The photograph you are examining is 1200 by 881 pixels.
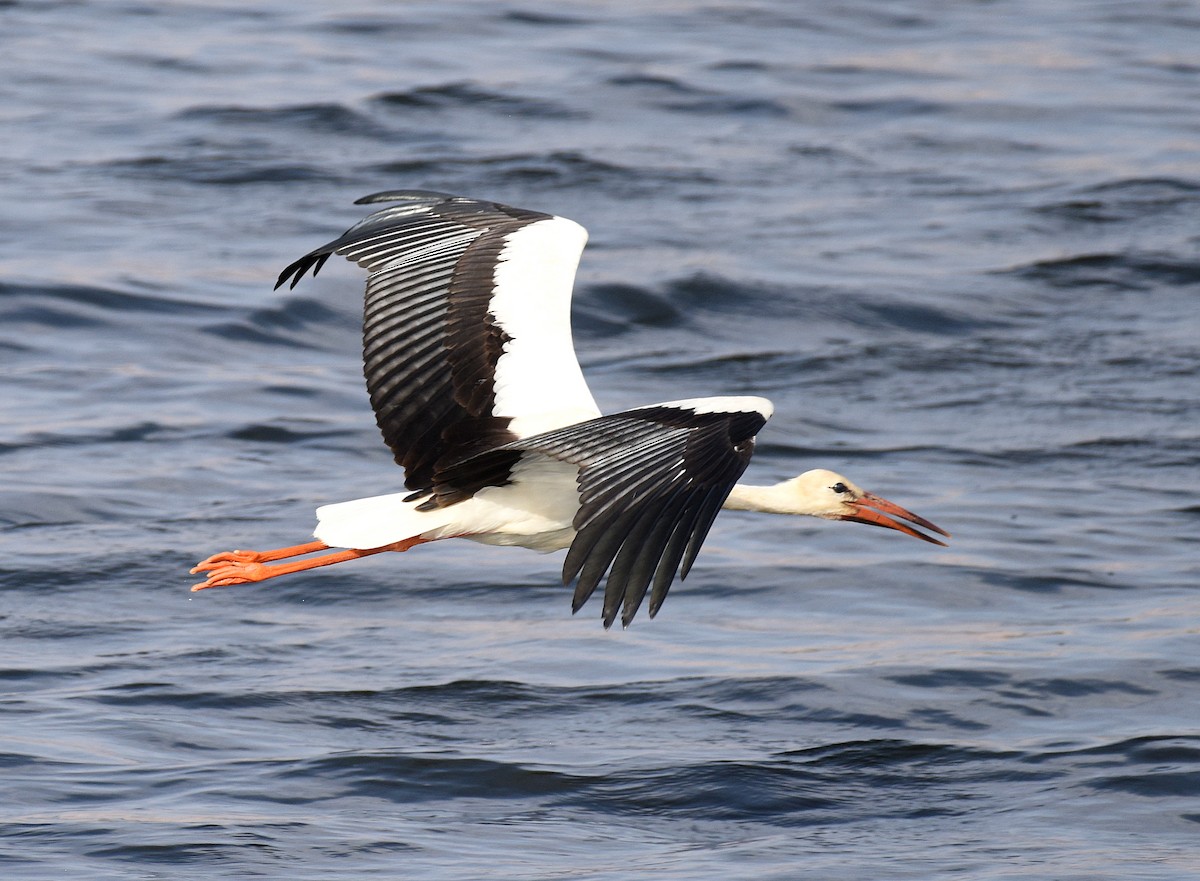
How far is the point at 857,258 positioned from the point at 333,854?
34.0ft

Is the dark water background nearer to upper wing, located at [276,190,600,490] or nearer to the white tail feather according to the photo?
the white tail feather

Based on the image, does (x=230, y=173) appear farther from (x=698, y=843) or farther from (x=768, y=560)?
(x=698, y=843)

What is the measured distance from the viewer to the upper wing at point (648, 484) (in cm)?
673

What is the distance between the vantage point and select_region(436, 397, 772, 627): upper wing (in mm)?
6727

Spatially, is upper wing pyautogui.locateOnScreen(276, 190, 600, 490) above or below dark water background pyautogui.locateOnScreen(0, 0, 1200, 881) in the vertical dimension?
above

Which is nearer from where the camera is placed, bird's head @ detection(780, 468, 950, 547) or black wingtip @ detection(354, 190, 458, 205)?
bird's head @ detection(780, 468, 950, 547)

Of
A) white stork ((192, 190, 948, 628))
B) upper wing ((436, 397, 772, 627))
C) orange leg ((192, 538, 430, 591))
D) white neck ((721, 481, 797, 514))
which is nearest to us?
upper wing ((436, 397, 772, 627))

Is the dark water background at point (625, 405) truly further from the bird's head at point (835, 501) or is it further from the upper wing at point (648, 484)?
the upper wing at point (648, 484)

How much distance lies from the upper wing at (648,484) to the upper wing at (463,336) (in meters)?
1.01

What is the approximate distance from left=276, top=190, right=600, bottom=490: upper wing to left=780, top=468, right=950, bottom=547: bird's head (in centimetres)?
115

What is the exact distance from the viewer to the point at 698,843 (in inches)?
353

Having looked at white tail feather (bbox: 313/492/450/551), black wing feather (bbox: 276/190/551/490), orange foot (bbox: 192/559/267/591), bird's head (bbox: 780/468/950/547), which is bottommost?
orange foot (bbox: 192/559/267/591)

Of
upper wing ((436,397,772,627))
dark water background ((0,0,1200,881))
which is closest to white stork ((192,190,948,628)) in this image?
upper wing ((436,397,772,627))

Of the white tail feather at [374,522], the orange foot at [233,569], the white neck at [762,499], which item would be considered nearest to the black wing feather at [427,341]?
the white tail feather at [374,522]
